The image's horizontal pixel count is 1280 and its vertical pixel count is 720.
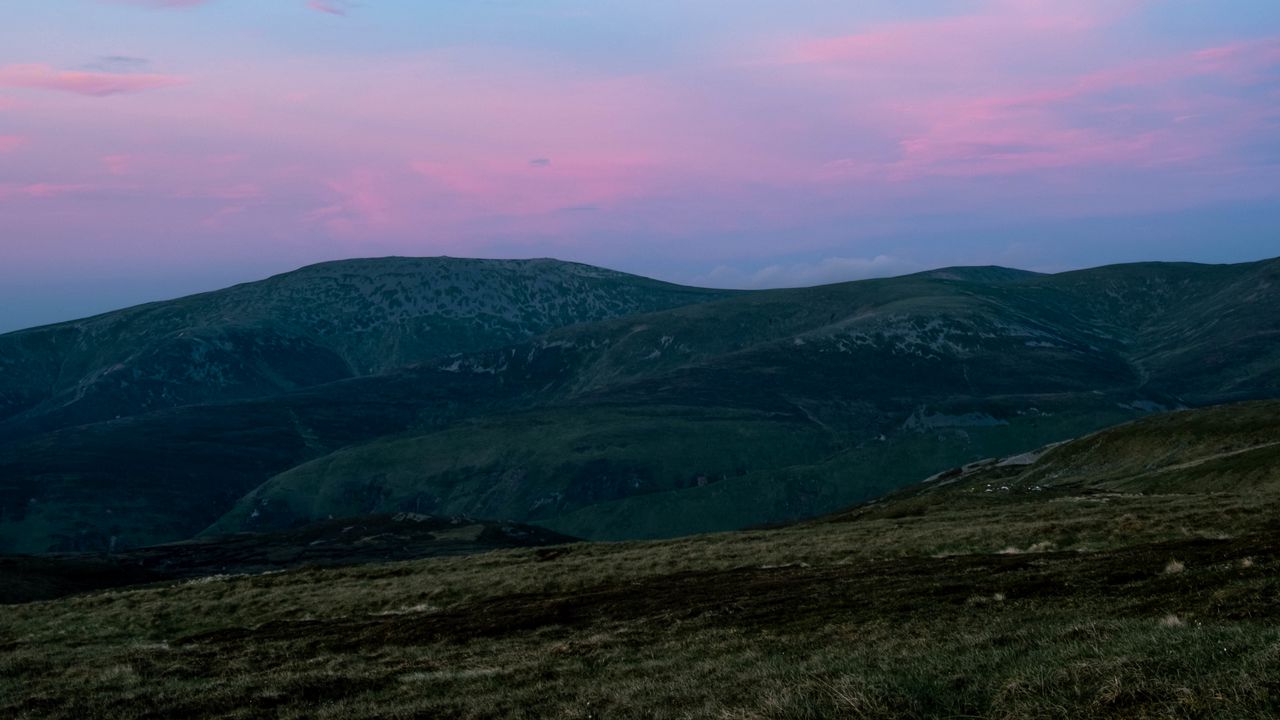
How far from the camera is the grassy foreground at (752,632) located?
671 inches

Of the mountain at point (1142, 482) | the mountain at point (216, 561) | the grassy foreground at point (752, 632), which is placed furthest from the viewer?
the mountain at point (216, 561)

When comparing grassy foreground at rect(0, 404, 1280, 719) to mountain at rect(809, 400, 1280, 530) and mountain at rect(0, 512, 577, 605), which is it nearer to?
mountain at rect(809, 400, 1280, 530)

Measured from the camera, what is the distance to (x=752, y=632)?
99.1 feet

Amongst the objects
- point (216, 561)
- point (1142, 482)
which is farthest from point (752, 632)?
point (216, 561)

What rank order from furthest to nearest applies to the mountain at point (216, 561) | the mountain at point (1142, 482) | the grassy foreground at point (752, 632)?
the mountain at point (216, 561), the mountain at point (1142, 482), the grassy foreground at point (752, 632)

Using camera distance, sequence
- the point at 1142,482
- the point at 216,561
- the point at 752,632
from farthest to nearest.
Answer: the point at 216,561
the point at 1142,482
the point at 752,632

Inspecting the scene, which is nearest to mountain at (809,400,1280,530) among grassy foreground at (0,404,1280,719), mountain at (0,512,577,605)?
grassy foreground at (0,404,1280,719)

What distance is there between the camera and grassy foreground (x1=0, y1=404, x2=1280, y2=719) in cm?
1703

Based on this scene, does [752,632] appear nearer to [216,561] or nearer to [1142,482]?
[1142,482]

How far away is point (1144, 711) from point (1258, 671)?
2.29 meters

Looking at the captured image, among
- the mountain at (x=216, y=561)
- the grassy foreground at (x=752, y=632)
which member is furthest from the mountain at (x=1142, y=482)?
the mountain at (x=216, y=561)

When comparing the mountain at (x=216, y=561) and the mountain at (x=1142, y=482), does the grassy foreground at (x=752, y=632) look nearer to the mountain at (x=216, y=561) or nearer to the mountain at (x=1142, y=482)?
the mountain at (x=1142, y=482)

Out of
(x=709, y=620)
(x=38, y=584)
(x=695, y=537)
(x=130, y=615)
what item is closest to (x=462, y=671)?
(x=709, y=620)

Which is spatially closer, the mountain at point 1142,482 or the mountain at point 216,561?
the mountain at point 1142,482
